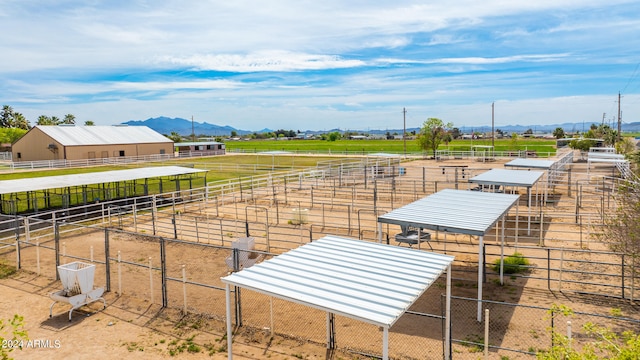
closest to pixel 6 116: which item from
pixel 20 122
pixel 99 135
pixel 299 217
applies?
pixel 20 122

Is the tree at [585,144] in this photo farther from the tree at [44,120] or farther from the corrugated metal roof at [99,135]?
the tree at [44,120]

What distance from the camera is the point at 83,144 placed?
6278 cm

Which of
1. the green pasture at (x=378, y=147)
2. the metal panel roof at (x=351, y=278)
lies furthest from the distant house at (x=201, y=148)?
the metal panel roof at (x=351, y=278)

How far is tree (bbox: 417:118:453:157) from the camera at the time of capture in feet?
216

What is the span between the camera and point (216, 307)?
41.1 ft

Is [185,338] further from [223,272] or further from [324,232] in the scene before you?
[324,232]

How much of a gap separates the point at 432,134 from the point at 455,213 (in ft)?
177

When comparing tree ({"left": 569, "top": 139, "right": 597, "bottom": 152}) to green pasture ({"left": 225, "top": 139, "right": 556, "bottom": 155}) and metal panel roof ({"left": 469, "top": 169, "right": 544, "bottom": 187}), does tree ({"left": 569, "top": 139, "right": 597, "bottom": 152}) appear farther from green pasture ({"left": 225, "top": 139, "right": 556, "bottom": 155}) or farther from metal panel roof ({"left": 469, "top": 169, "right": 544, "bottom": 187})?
metal panel roof ({"left": 469, "top": 169, "right": 544, "bottom": 187})

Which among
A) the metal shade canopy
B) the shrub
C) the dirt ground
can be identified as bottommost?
the dirt ground

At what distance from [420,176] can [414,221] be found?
32224mm

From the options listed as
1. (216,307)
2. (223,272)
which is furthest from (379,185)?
(216,307)

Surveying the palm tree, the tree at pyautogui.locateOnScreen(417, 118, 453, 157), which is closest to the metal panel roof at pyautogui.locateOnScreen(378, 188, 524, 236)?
the tree at pyautogui.locateOnScreen(417, 118, 453, 157)

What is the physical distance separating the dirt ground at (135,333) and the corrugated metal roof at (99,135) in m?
55.4

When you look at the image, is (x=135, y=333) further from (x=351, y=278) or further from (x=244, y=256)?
(x=351, y=278)
